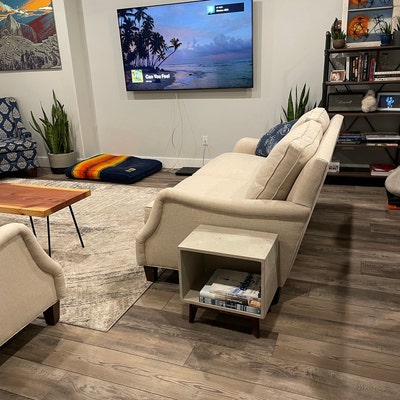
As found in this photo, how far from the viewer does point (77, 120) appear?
5.06 metres

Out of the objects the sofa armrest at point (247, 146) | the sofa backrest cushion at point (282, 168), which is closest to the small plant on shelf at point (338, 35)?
the sofa armrest at point (247, 146)

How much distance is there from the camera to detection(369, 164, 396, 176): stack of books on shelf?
3914 millimetres

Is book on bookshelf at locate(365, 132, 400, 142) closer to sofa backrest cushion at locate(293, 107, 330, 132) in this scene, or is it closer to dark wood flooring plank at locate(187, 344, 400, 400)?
sofa backrest cushion at locate(293, 107, 330, 132)

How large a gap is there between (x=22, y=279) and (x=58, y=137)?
3529 mm

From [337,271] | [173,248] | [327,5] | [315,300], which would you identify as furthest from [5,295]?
[327,5]

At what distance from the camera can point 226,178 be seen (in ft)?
8.98

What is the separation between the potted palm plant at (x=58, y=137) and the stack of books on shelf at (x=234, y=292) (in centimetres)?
354

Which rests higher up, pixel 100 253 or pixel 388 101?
pixel 388 101

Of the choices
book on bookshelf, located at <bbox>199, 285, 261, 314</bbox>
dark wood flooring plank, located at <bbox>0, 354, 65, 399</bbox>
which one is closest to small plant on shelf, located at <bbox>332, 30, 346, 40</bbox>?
book on bookshelf, located at <bbox>199, 285, 261, 314</bbox>

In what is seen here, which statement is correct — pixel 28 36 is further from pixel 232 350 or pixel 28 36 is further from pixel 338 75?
pixel 232 350

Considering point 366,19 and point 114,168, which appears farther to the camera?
point 114,168

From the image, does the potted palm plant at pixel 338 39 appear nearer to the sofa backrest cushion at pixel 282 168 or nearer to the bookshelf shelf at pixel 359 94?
the bookshelf shelf at pixel 359 94

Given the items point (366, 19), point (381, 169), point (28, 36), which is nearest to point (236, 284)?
point (381, 169)

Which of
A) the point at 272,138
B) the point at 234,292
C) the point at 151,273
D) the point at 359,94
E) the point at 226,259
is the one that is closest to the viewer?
the point at 234,292
